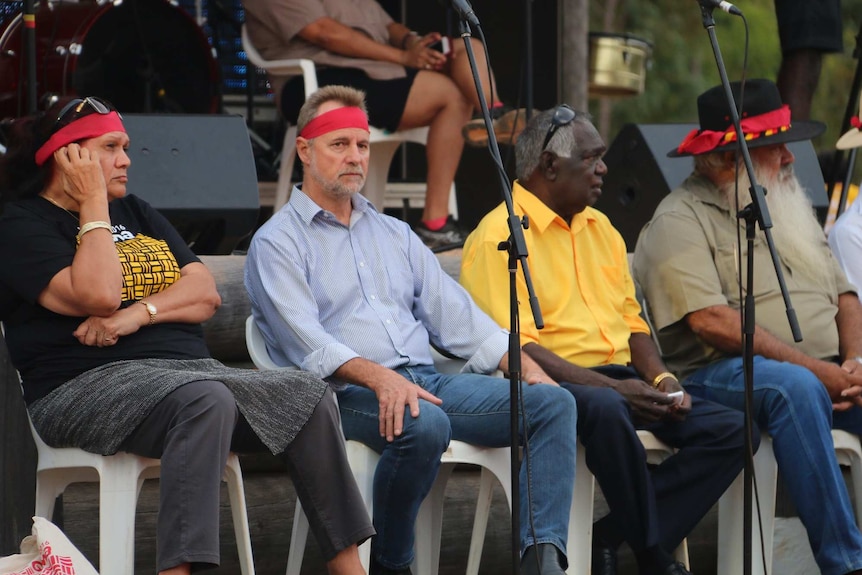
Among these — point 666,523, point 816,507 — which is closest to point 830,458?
point 816,507

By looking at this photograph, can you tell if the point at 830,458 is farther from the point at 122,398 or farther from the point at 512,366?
the point at 122,398

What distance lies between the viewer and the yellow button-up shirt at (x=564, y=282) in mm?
4453

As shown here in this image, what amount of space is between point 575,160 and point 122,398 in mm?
1748

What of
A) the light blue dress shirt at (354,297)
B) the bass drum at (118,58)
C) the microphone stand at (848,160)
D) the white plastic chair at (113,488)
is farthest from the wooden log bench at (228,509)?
the microphone stand at (848,160)

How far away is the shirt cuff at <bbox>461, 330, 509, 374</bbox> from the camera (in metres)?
4.30

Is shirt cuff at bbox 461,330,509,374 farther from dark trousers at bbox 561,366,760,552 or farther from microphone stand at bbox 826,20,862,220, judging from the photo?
microphone stand at bbox 826,20,862,220

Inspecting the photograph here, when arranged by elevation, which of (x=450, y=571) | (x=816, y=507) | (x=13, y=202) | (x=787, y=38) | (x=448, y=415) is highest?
(x=787, y=38)

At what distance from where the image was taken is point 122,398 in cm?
360

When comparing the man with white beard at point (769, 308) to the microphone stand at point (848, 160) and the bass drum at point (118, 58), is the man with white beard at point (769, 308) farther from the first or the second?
the bass drum at point (118, 58)

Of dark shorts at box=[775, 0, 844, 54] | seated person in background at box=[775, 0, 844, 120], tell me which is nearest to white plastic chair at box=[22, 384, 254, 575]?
seated person in background at box=[775, 0, 844, 120]

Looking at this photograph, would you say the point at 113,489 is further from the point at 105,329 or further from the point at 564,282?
the point at 564,282

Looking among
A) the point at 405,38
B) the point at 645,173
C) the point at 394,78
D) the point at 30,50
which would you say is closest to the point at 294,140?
the point at 394,78

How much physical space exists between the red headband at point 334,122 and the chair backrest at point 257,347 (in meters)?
0.61

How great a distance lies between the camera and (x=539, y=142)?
4.70m
